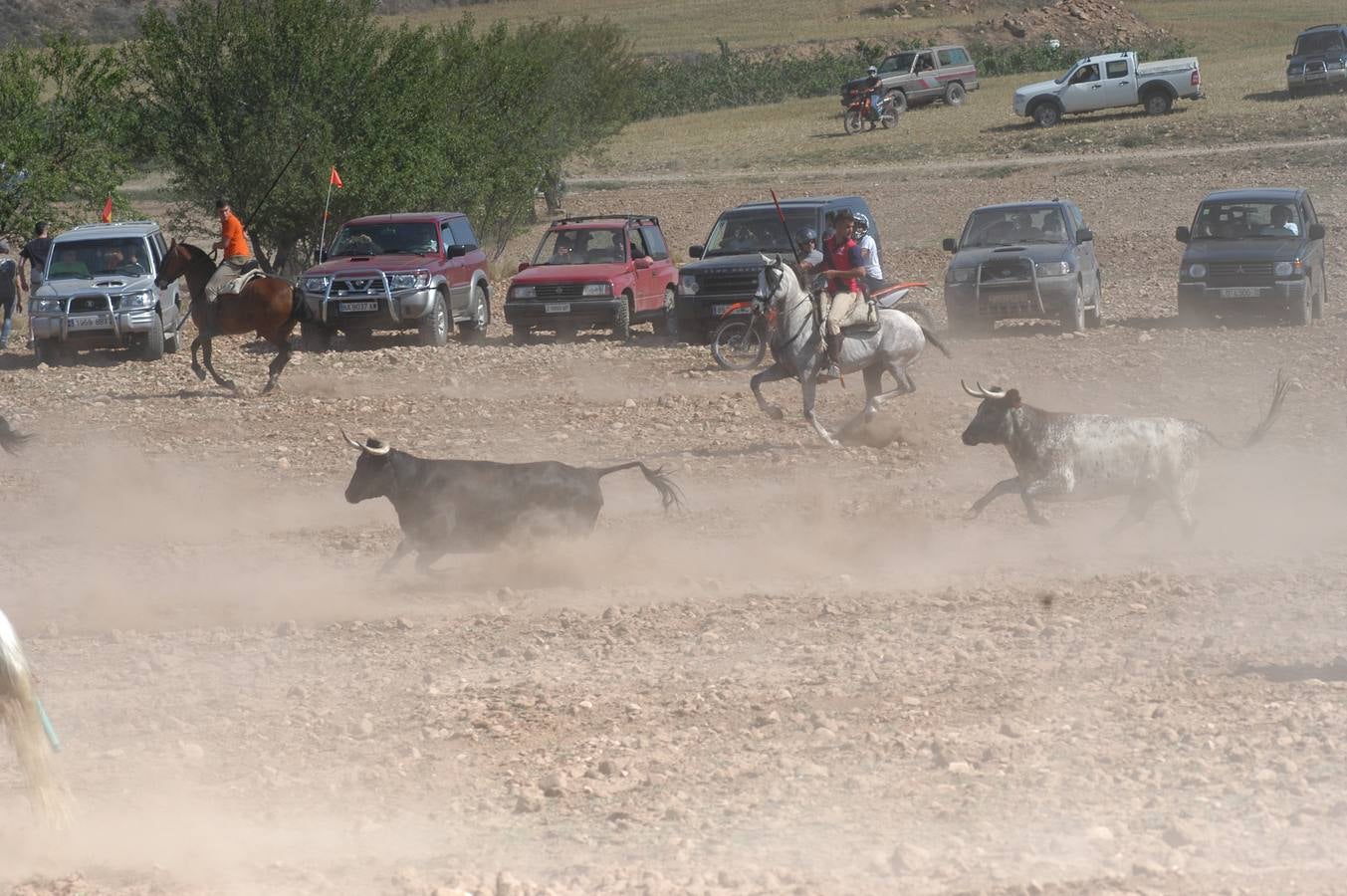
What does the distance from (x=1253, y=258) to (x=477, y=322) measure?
37.1ft

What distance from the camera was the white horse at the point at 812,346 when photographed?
54.2ft

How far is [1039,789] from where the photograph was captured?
Answer: 23.7 ft

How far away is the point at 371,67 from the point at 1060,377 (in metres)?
17.6

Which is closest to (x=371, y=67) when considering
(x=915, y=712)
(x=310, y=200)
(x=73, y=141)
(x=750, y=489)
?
(x=310, y=200)

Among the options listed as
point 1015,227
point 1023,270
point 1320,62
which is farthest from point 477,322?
point 1320,62

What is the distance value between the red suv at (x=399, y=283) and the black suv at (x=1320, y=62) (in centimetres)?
3448

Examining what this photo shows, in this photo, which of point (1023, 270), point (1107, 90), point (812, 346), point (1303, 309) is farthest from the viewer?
point (1107, 90)

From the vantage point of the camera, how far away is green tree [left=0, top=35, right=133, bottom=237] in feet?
102

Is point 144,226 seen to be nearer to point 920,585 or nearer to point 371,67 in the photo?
point 371,67

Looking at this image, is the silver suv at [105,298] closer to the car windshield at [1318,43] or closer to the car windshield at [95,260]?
the car windshield at [95,260]

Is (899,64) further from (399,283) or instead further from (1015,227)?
(399,283)

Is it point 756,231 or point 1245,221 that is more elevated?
point 756,231

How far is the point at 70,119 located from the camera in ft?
104

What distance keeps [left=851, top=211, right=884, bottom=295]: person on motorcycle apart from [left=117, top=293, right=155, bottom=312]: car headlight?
1069 cm
